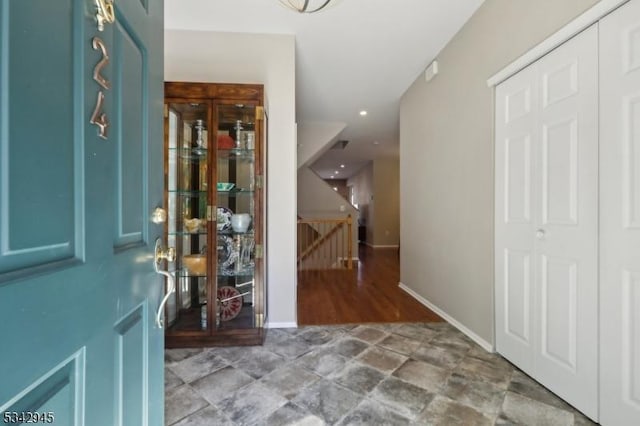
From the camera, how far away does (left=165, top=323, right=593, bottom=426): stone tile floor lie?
4.80 ft

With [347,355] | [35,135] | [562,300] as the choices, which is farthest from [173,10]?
[562,300]

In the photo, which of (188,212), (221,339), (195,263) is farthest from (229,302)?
(188,212)

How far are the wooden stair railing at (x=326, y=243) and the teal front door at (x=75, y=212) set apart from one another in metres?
5.14

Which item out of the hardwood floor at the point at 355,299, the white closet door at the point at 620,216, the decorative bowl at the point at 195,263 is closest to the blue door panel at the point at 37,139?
the decorative bowl at the point at 195,263

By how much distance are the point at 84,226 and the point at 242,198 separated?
186cm

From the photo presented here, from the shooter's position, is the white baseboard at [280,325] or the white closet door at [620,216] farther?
the white baseboard at [280,325]

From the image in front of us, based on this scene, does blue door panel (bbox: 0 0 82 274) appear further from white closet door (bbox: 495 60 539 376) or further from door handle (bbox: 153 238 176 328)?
white closet door (bbox: 495 60 539 376)

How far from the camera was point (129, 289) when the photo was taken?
734 mm

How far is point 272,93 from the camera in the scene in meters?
2.67

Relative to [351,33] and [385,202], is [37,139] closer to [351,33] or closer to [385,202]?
[351,33]

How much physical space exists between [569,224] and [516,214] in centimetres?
37

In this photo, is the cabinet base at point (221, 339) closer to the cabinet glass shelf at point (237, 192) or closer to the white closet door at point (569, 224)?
the cabinet glass shelf at point (237, 192)

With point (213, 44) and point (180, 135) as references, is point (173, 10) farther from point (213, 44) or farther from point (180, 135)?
point (180, 135)

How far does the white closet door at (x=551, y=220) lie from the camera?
57.1 inches
